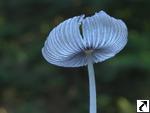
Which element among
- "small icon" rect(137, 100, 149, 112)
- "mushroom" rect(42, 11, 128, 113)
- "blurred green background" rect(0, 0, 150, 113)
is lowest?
"small icon" rect(137, 100, 149, 112)

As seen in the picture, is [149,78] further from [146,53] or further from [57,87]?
[57,87]

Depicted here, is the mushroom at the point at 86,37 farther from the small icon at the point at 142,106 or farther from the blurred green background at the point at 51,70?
the blurred green background at the point at 51,70

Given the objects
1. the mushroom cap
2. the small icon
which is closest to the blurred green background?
the small icon

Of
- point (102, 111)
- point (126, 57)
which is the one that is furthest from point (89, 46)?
point (102, 111)

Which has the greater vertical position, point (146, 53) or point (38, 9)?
point (38, 9)

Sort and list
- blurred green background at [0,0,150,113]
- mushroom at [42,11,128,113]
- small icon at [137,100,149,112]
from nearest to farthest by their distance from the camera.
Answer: mushroom at [42,11,128,113] < small icon at [137,100,149,112] < blurred green background at [0,0,150,113]

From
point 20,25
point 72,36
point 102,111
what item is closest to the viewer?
point 72,36

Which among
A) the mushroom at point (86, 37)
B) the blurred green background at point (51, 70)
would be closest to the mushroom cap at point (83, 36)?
the mushroom at point (86, 37)

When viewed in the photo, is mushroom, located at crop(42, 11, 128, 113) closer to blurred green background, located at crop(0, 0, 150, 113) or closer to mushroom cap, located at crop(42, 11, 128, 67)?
mushroom cap, located at crop(42, 11, 128, 67)
